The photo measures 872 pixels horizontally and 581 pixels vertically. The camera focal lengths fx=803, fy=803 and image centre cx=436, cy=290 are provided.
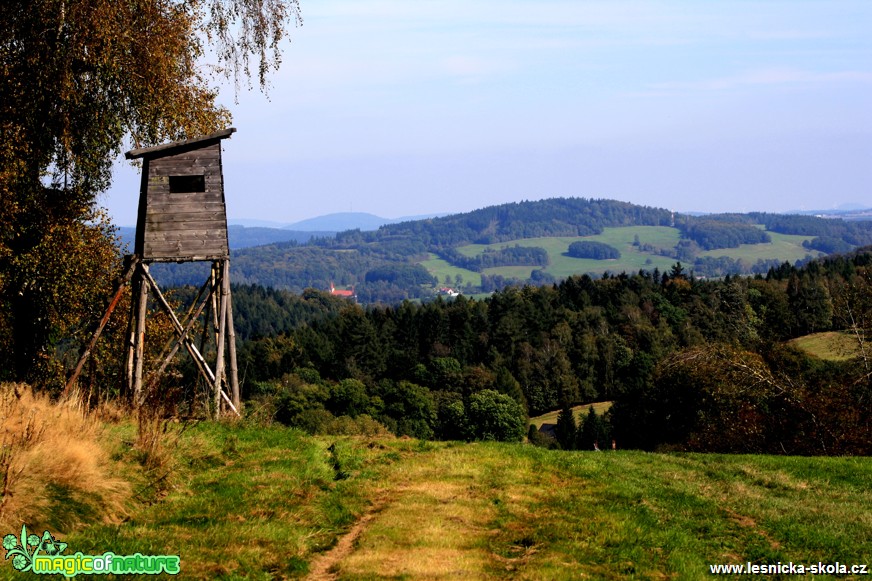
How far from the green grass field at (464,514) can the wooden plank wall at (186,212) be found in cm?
494

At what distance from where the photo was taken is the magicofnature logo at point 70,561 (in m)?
9.00

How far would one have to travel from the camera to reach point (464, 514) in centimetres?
1258

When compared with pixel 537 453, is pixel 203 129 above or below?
above

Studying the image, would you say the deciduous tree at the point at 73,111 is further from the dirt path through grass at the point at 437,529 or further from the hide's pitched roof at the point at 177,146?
the dirt path through grass at the point at 437,529

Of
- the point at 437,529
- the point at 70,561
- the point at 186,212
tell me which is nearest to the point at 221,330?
the point at 186,212

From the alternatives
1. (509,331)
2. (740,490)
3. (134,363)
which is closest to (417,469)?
(740,490)

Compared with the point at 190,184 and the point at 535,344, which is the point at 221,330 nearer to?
the point at 190,184

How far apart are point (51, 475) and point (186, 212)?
10137mm

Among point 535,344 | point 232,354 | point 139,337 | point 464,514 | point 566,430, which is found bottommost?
point 566,430

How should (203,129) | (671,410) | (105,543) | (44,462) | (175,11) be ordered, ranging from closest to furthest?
(105,543)
(44,462)
(175,11)
(203,129)
(671,410)

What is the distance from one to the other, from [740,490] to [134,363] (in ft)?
46.8

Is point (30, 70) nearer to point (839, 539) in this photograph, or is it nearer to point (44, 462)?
point (44, 462)

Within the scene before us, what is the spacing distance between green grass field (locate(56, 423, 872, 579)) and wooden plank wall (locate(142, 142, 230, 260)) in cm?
494

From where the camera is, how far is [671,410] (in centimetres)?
6569
